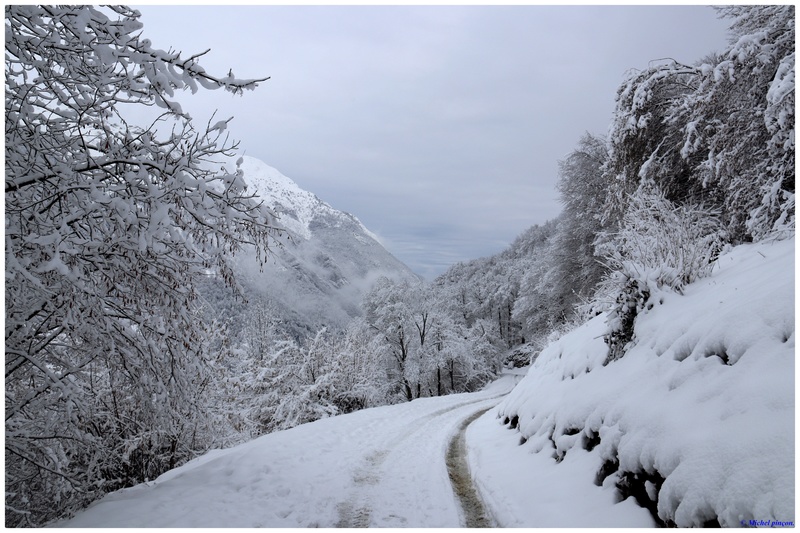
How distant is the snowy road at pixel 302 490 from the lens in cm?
507

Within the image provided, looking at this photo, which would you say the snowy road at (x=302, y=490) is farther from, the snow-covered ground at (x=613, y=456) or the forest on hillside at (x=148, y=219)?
the forest on hillside at (x=148, y=219)

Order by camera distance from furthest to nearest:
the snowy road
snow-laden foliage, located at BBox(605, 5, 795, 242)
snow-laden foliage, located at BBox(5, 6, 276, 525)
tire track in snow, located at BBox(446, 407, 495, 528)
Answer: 1. snow-laden foliage, located at BBox(605, 5, 795, 242)
2. tire track in snow, located at BBox(446, 407, 495, 528)
3. the snowy road
4. snow-laden foliage, located at BBox(5, 6, 276, 525)

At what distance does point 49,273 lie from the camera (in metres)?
Result: 3.73

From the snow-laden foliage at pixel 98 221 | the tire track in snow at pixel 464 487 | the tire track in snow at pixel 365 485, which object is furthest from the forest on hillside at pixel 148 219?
the tire track in snow at pixel 464 487

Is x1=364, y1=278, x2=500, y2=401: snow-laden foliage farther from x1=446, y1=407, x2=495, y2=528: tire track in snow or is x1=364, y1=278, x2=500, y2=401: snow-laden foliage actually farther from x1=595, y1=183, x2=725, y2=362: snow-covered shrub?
x1=595, y1=183, x2=725, y2=362: snow-covered shrub

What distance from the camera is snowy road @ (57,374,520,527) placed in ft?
16.6

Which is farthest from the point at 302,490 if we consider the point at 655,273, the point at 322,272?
the point at 322,272

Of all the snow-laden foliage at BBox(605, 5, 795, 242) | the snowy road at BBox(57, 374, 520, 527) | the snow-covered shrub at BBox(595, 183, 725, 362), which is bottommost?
the snowy road at BBox(57, 374, 520, 527)

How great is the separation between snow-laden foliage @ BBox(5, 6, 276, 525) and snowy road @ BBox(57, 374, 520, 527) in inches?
40.1

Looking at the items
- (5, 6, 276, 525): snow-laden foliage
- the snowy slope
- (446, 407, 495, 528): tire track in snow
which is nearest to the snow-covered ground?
the snowy slope

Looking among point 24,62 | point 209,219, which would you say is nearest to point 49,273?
point 209,219

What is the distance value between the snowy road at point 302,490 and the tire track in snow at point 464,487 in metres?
0.14

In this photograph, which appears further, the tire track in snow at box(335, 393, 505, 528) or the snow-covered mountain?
the snow-covered mountain

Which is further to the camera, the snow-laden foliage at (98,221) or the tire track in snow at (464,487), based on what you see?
the tire track in snow at (464,487)
